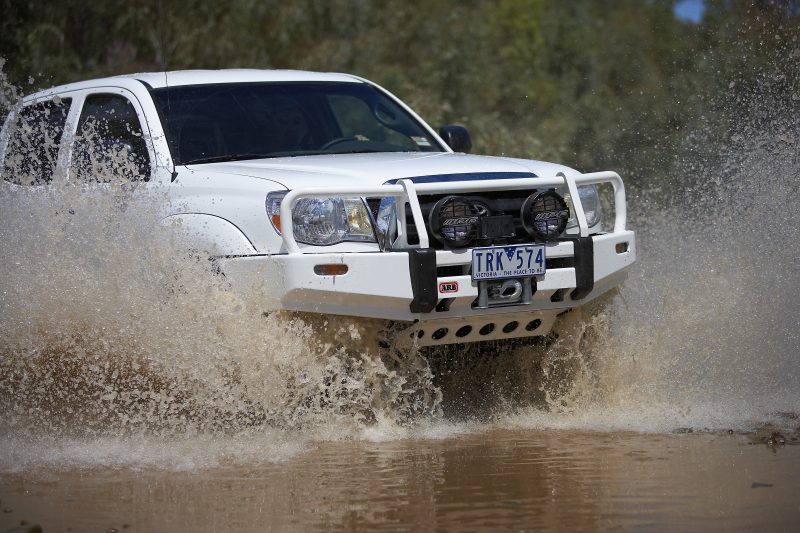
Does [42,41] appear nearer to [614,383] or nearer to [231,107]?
[231,107]

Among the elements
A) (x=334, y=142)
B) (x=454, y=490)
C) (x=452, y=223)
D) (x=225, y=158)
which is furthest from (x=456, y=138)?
(x=454, y=490)

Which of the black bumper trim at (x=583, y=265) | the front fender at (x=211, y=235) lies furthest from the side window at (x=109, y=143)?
the black bumper trim at (x=583, y=265)

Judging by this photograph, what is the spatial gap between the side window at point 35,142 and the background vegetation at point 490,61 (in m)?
3.28

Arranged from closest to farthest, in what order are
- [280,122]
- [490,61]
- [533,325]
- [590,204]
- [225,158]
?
1. [533,325]
2. [590,204]
3. [225,158]
4. [280,122]
5. [490,61]

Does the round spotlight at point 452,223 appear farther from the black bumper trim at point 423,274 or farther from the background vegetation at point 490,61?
the background vegetation at point 490,61

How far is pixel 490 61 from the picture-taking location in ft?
63.3

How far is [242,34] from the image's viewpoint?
16.7 m

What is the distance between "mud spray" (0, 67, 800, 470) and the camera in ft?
18.9

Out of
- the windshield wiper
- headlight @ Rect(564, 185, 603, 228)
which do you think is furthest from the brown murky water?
the windshield wiper

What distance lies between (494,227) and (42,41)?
1016cm

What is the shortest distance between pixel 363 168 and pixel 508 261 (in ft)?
2.85

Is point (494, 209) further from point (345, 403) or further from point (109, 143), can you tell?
point (109, 143)

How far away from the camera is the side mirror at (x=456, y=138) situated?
25.2 ft

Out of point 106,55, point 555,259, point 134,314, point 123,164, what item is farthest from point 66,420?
point 106,55
